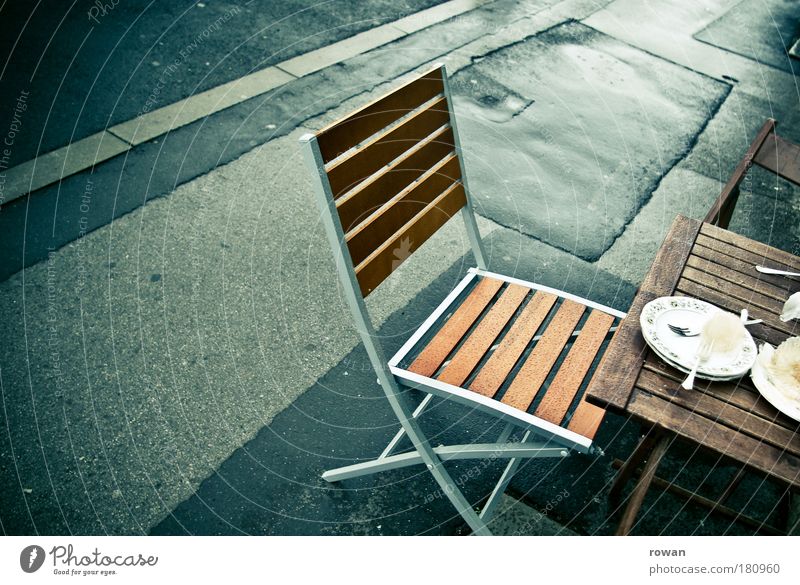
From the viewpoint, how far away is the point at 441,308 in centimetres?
245

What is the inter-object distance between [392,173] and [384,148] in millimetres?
89

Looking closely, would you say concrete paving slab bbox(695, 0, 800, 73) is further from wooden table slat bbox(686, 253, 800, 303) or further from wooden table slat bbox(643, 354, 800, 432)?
wooden table slat bbox(643, 354, 800, 432)

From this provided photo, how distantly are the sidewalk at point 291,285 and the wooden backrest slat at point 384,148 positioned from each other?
1.16 metres

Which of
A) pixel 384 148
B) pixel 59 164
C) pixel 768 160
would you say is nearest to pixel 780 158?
pixel 768 160

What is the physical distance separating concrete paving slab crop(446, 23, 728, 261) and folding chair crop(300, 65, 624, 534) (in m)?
1.47

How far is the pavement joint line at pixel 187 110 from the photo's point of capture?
370 centimetres

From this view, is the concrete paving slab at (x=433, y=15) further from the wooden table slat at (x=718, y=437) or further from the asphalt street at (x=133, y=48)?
the wooden table slat at (x=718, y=437)

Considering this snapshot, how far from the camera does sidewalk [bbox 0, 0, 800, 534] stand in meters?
2.43

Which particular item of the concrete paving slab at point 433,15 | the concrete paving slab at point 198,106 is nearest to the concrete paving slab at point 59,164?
the concrete paving slab at point 198,106

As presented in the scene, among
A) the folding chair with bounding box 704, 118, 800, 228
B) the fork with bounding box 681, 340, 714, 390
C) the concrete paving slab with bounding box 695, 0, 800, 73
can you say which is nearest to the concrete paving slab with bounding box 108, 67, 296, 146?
the folding chair with bounding box 704, 118, 800, 228

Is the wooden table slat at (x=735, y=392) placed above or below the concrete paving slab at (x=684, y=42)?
above

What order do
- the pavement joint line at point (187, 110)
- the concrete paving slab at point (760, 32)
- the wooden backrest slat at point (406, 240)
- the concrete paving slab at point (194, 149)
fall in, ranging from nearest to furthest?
the wooden backrest slat at point (406, 240) < the concrete paving slab at point (194, 149) < the pavement joint line at point (187, 110) < the concrete paving slab at point (760, 32)

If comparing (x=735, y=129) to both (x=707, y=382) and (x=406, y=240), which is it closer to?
(x=406, y=240)

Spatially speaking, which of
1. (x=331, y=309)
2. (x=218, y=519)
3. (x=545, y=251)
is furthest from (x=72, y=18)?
(x=218, y=519)
